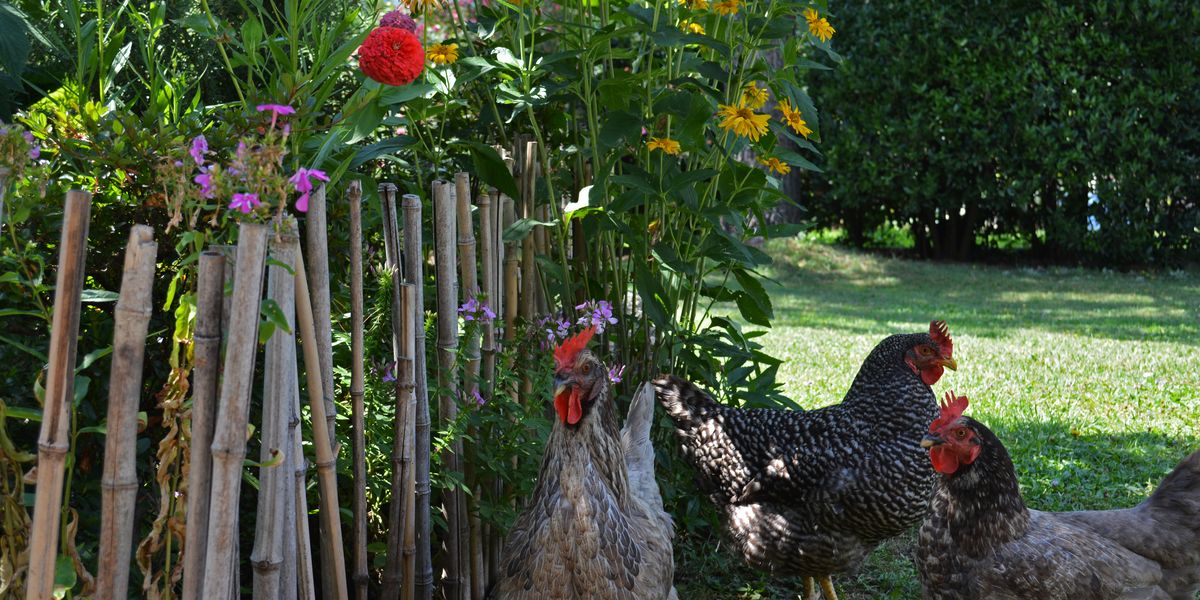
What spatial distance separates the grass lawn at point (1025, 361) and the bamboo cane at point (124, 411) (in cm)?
250

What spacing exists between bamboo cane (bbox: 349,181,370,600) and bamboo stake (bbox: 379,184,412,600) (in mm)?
86

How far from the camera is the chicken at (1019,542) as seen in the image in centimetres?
327

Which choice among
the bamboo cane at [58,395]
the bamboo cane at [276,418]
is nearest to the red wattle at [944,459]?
the bamboo cane at [276,418]

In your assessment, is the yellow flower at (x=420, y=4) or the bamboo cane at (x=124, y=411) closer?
the bamboo cane at (x=124, y=411)

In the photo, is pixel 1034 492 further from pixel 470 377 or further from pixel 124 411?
pixel 124 411

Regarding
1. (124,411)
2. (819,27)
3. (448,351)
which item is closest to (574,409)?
(448,351)

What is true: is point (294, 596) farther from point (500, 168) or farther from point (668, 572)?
point (500, 168)

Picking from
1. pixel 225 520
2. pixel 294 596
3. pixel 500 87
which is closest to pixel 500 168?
pixel 500 87

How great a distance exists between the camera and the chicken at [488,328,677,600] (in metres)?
2.80

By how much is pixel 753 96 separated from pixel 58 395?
102 inches

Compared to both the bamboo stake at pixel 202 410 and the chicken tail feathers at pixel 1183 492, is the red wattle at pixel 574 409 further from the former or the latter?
the chicken tail feathers at pixel 1183 492

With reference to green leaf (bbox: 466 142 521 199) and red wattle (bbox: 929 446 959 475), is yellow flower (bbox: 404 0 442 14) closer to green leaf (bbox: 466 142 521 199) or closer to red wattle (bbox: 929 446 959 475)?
green leaf (bbox: 466 142 521 199)

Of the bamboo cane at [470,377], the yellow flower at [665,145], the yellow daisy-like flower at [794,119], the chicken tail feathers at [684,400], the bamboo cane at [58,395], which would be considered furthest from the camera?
the chicken tail feathers at [684,400]

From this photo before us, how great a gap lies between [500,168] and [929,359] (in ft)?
5.79
